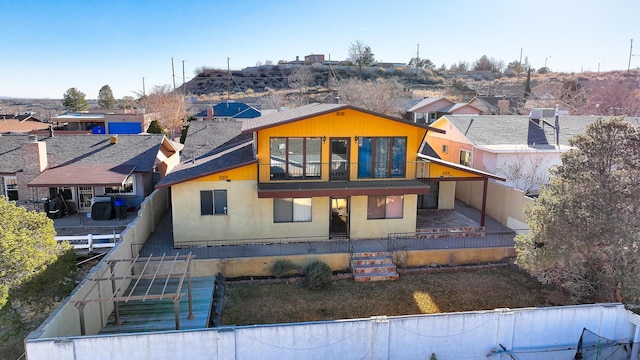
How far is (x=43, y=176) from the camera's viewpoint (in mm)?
20703

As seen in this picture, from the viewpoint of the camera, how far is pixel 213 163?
19.2 metres

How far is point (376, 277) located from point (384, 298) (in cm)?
152

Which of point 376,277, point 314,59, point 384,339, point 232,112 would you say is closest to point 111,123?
point 232,112

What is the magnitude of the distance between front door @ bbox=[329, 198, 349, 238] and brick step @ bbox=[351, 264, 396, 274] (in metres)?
2.32

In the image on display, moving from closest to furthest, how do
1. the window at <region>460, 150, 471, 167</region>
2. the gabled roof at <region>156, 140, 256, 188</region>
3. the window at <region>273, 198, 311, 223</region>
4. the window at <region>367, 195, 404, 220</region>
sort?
1. the gabled roof at <region>156, 140, 256, 188</region>
2. the window at <region>273, 198, 311, 223</region>
3. the window at <region>367, 195, 404, 220</region>
4. the window at <region>460, 150, 471, 167</region>

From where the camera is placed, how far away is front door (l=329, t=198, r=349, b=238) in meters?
19.2

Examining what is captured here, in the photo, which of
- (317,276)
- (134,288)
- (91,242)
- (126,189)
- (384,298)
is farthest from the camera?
(126,189)

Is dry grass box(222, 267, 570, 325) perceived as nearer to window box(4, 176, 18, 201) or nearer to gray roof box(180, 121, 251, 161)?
gray roof box(180, 121, 251, 161)

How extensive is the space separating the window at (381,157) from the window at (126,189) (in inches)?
480

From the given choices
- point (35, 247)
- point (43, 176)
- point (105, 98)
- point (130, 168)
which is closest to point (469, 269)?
point (35, 247)

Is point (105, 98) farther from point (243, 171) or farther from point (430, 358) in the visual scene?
point (430, 358)

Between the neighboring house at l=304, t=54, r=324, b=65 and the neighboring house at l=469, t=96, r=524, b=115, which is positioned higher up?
the neighboring house at l=304, t=54, r=324, b=65

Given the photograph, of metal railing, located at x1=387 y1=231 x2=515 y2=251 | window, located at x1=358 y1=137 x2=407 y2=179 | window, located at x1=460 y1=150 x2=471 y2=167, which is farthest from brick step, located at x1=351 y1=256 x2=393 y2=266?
window, located at x1=460 y1=150 x2=471 y2=167

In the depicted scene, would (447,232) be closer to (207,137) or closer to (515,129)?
(515,129)
